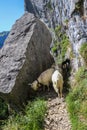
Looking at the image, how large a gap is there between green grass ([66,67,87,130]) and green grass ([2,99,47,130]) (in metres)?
1.23

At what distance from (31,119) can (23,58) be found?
A: 13.8 ft

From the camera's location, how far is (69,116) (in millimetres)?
12672

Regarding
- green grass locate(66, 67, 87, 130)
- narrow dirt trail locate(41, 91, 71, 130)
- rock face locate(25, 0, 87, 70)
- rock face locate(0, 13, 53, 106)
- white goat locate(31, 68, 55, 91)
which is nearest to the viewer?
green grass locate(66, 67, 87, 130)

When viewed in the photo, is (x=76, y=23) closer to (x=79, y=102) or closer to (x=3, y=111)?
(x=79, y=102)

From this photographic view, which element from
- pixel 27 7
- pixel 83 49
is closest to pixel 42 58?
pixel 83 49

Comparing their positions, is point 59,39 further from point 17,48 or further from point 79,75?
point 79,75

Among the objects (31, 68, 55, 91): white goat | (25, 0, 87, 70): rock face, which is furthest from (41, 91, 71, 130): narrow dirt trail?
(25, 0, 87, 70): rock face

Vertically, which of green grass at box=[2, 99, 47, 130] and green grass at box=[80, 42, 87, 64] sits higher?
green grass at box=[80, 42, 87, 64]

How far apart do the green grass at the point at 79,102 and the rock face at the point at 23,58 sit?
305 cm

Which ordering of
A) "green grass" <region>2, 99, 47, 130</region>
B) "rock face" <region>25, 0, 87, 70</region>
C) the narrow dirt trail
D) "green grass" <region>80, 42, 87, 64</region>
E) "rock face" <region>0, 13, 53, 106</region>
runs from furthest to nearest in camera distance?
"rock face" <region>0, 13, 53, 106</region> → "rock face" <region>25, 0, 87, 70</region> → "green grass" <region>80, 42, 87, 64</region> → "green grass" <region>2, 99, 47, 130</region> → the narrow dirt trail

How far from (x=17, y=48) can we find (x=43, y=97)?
3.52 meters

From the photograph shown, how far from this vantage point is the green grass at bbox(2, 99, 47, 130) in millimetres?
12867

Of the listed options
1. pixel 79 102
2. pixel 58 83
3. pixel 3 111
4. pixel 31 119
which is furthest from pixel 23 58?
pixel 79 102

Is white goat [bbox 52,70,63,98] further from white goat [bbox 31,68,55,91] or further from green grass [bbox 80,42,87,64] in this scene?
green grass [bbox 80,42,87,64]
